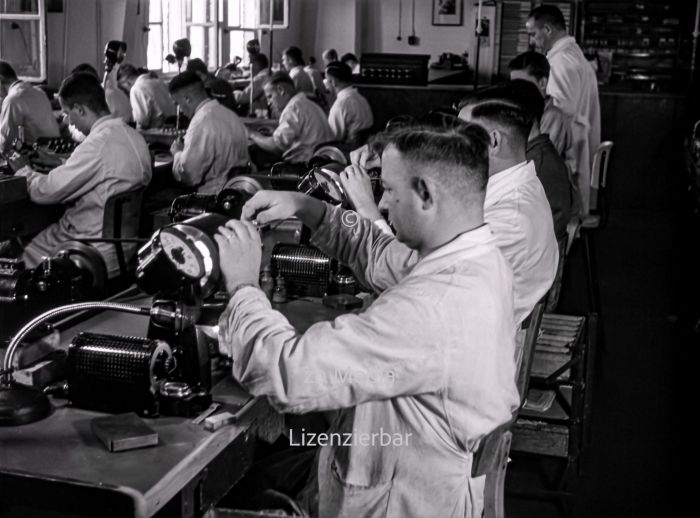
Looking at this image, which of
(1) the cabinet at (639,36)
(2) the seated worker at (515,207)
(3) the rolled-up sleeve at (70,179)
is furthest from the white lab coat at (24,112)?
(1) the cabinet at (639,36)

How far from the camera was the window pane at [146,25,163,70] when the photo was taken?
10.7 m

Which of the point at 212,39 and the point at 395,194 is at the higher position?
the point at 212,39

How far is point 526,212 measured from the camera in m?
2.59

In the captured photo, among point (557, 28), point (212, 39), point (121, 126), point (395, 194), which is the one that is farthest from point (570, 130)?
point (212, 39)

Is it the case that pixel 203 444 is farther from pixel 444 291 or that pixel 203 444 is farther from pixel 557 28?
pixel 557 28

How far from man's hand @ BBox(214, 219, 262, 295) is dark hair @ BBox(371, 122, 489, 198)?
0.31 m

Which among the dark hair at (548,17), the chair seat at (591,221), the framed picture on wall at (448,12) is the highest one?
the framed picture on wall at (448,12)

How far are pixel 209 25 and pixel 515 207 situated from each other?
33.5 feet

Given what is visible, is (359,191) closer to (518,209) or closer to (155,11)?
(518,209)

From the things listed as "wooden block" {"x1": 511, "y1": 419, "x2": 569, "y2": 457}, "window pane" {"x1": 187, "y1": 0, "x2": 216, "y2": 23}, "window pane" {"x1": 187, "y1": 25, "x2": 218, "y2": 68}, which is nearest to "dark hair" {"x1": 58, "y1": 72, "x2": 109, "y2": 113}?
"wooden block" {"x1": 511, "y1": 419, "x2": 569, "y2": 457}

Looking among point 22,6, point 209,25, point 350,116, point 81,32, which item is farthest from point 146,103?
point 209,25

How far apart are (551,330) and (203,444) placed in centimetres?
225

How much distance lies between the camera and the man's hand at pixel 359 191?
8.34 feet

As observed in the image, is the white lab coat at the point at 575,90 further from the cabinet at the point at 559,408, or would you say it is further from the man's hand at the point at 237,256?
the man's hand at the point at 237,256
